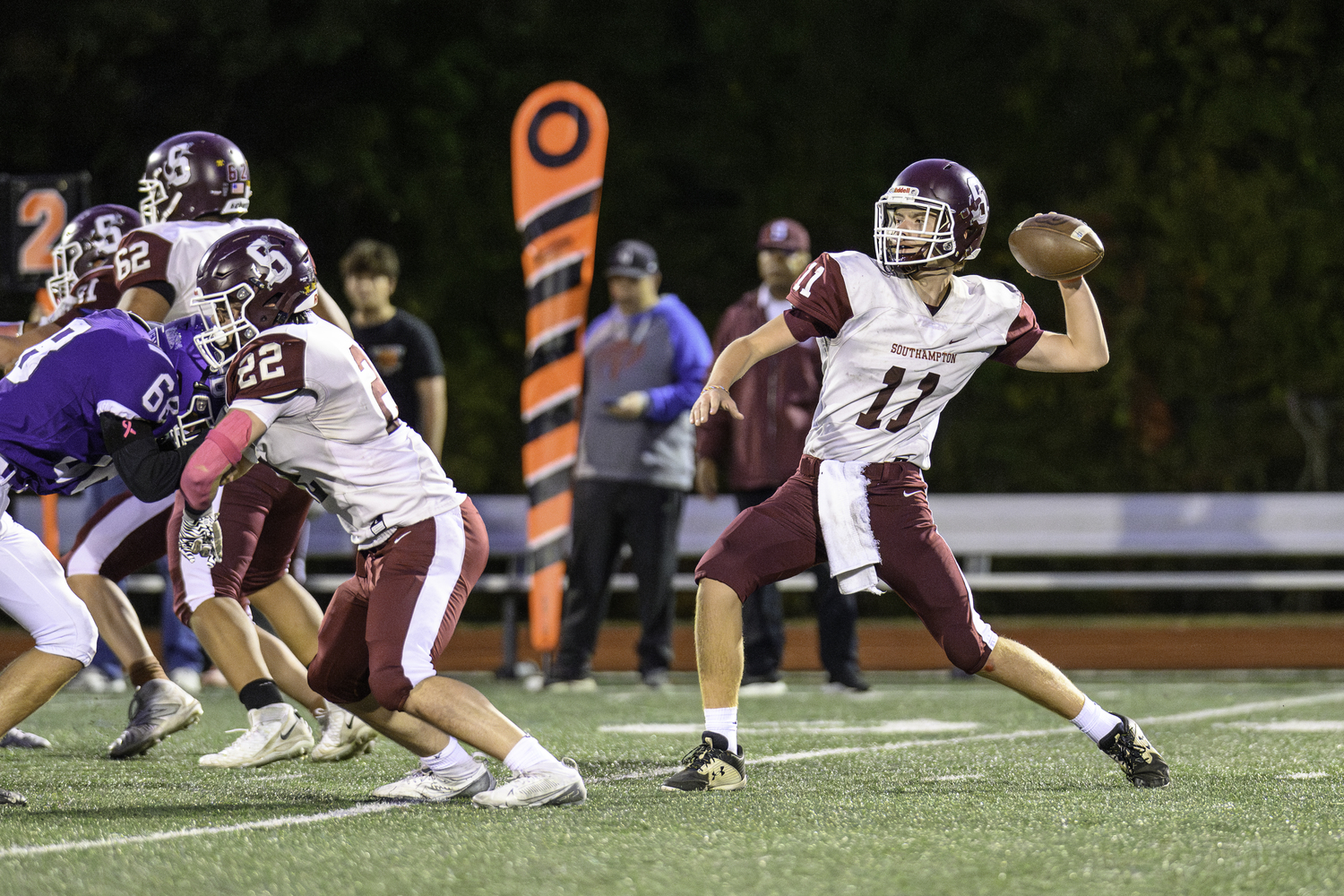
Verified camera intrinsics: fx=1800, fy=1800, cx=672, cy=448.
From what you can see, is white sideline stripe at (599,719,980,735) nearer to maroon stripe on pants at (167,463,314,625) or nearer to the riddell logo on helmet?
maroon stripe on pants at (167,463,314,625)

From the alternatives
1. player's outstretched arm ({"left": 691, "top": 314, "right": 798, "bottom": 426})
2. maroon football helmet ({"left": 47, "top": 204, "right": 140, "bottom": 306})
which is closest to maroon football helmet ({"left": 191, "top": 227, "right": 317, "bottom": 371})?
player's outstretched arm ({"left": 691, "top": 314, "right": 798, "bottom": 426})

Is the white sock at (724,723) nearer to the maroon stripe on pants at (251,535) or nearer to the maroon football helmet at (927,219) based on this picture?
the maroon football helmet at (927,219)

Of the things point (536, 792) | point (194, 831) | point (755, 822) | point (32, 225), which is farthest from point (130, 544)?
point (32, 225)

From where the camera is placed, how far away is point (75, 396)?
4645mm

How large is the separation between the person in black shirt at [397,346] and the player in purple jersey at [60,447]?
340 cm

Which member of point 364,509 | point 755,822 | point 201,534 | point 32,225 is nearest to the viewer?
point 755,822

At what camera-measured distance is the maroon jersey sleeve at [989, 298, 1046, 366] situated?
5004 millimetres

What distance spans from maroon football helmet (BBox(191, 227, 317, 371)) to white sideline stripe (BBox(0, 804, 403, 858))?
1.19 meters

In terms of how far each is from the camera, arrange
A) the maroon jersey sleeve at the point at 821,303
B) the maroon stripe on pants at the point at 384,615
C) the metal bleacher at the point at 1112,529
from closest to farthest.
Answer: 1. the maroon stripe on pants at the point at 384,615
2. the maroon jersey sleeve at the point at 821,303
3. the metal bleacher at the point at 1112,529

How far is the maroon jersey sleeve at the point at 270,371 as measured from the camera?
4273 millimetres

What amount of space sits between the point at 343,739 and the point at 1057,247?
257 cm

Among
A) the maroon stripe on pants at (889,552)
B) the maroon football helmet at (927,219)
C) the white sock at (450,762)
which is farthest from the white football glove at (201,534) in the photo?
the maroon football helmet at (927,219)

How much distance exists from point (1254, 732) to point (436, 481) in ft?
10.7

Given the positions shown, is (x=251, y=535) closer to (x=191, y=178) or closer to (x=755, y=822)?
(x=191, y=178)
